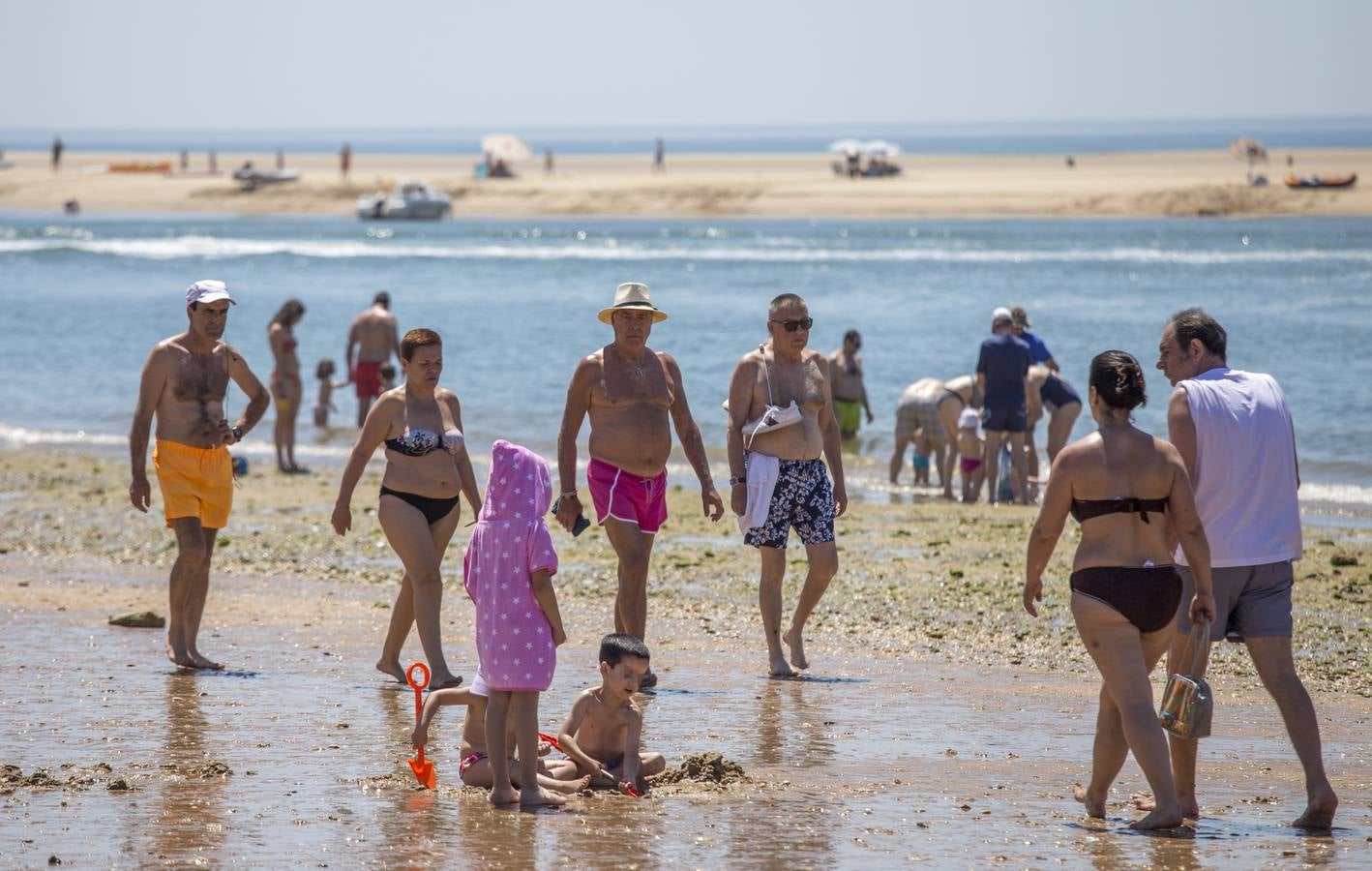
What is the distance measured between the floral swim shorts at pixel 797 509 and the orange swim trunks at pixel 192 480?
8.69ft

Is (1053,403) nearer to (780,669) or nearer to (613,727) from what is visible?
(780,669)

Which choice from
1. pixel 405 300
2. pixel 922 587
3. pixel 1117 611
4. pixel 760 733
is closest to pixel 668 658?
pixel 760 733

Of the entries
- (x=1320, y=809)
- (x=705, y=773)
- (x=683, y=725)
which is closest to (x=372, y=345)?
(x=683, y=725)

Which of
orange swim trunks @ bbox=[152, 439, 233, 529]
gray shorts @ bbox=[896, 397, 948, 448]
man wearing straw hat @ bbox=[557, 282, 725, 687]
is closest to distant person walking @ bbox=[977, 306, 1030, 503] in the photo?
gray shorts @ bbox=[896, 397, 948, 448]

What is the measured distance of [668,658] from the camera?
8.51 m

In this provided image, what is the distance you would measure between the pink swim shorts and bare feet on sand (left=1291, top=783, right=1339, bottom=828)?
3.13 m

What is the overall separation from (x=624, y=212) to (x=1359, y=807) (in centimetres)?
7005

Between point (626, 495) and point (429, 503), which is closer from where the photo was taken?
point (429, 503)

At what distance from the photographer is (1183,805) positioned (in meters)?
5.72

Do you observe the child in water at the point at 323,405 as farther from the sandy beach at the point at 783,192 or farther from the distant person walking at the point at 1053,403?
the sandy beach at the point at 783,192

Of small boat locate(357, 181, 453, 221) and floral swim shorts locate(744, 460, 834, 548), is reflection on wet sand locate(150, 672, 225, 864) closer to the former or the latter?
floral swim shorts locate(744, 460, 834, 548)

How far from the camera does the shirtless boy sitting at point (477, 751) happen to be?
595 cm

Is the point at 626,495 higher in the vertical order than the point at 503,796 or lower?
higher

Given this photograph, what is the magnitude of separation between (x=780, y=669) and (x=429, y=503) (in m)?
1.95
